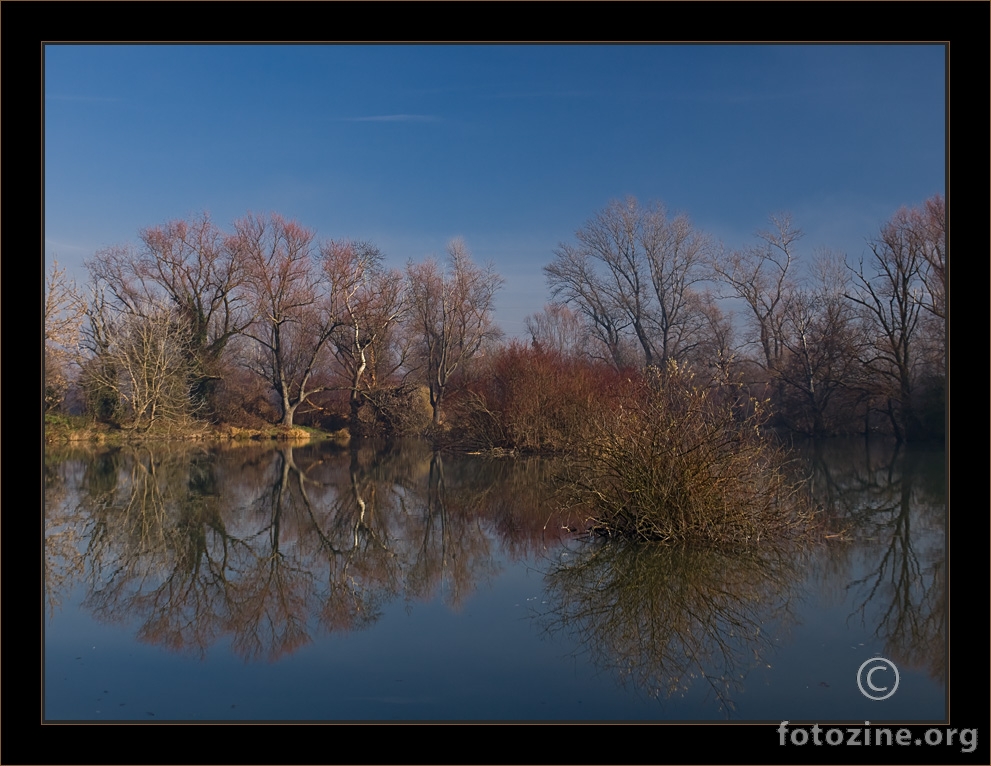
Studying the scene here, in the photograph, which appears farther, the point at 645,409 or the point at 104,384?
the point at 104,384

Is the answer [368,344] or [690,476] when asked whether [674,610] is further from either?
[368,344]

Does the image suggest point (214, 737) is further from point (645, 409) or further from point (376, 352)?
point (376, 352)

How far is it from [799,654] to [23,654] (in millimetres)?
5454

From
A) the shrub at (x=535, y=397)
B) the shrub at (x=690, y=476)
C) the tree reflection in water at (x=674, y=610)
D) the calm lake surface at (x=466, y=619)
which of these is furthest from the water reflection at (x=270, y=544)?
the shrub at (x=535, y=397)

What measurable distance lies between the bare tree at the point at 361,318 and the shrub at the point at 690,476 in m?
26.9

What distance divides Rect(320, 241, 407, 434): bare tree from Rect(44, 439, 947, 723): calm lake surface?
2302 centimetres

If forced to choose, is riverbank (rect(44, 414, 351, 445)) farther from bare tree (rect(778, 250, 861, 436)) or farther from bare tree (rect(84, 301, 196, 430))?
bare tree (rect(778, 250, 861, 436))

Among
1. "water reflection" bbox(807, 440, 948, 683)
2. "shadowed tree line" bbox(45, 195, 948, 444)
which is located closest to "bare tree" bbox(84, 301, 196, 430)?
"shadowed tree line" bbox(45, 195, 948, 444)

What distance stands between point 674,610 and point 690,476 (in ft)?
8.41

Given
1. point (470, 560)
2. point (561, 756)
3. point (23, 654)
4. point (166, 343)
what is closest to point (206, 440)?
point (166, 343)

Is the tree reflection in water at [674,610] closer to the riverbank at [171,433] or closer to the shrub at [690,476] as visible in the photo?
the shrub at [690,476]

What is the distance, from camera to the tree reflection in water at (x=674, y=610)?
218 inches

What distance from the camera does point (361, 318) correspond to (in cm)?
3594

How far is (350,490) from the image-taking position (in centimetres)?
1630
